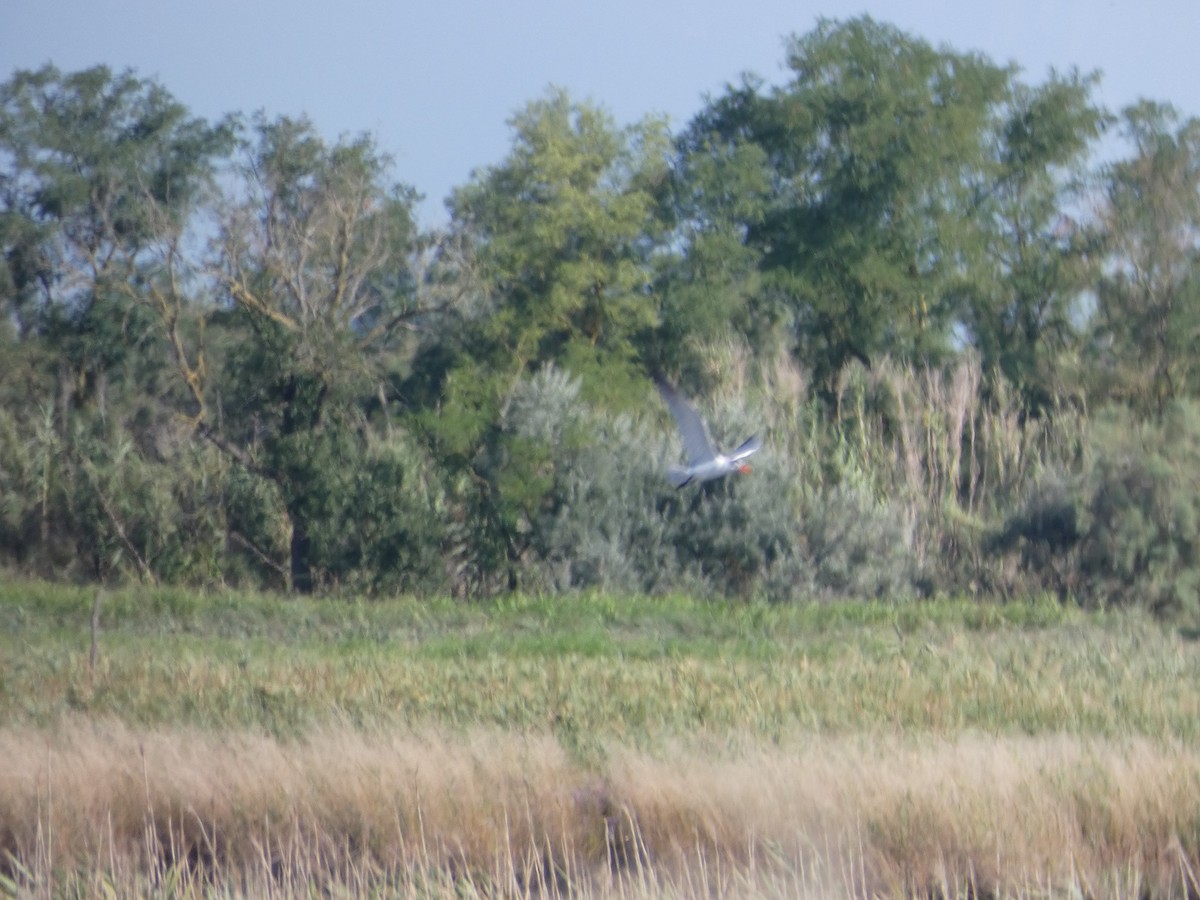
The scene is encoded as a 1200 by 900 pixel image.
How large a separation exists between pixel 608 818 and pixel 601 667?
5.63 meters

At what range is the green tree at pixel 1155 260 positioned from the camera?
29.3 m

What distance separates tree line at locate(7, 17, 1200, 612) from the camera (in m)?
23.2

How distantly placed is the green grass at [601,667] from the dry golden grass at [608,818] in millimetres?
1135

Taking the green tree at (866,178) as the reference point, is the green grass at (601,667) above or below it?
below

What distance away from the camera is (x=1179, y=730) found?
1045 cm

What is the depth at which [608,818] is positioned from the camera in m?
8.59

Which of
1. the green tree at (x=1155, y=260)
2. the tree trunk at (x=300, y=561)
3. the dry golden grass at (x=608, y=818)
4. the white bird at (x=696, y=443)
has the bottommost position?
the dry golden grass at (x=608, y=818)

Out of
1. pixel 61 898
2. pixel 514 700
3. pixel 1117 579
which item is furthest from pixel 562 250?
pixel 61 898

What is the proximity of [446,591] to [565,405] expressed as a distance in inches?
151

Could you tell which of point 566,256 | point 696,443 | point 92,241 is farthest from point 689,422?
point 92,241

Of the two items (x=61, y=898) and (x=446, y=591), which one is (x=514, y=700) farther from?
(x=446, y=591)

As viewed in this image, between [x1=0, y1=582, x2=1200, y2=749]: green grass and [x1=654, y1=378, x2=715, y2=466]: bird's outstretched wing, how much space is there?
2197 millimetres

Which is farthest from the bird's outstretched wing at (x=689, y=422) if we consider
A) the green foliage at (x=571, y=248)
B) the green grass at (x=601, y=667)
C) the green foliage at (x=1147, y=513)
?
the green foliage at (x=571, y=248)

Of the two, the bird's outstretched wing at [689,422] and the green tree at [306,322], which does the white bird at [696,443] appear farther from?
the green tree at [306,322]
